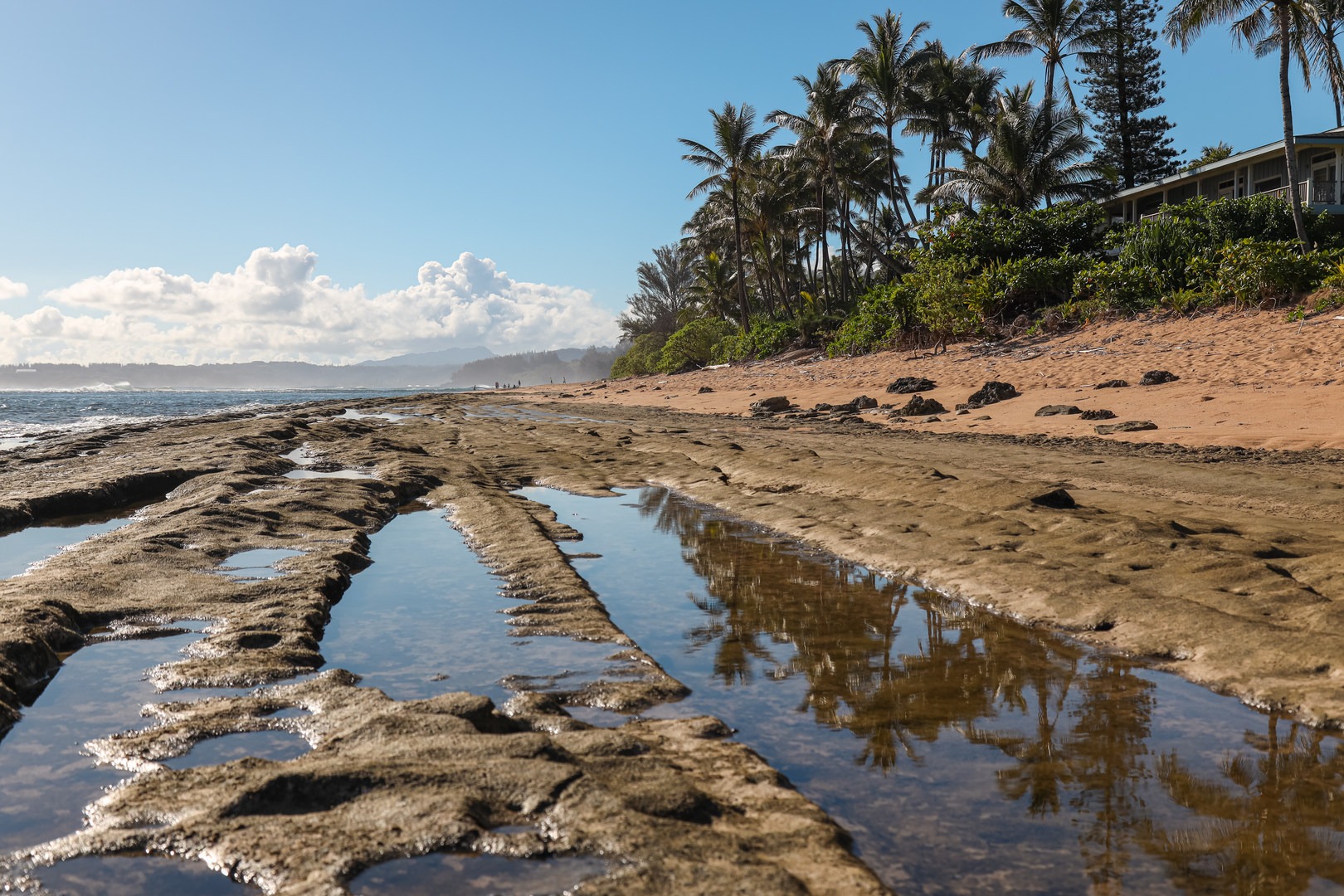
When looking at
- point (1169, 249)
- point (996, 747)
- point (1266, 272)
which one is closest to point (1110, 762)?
point (996, 747)

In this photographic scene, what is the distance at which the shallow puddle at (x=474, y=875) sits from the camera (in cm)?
208

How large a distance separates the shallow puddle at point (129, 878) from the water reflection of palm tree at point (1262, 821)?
2.33 metres

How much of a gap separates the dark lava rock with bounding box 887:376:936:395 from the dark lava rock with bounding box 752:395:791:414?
2.26 meters

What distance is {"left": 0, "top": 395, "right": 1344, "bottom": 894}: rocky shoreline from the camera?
7.55 ft

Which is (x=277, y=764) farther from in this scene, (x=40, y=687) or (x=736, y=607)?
(x=736, y=607)

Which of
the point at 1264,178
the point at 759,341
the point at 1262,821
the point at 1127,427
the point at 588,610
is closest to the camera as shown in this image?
the point at 1262,821

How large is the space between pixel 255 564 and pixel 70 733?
8.27 feet

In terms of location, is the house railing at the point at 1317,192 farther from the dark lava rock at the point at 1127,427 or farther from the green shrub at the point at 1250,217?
the dark lava rock at the point at 1127,427

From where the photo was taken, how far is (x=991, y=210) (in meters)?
26.4

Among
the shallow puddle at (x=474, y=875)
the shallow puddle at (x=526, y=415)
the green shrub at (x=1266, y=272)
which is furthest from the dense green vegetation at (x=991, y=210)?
the shallow puddle at (x=474, y=875)

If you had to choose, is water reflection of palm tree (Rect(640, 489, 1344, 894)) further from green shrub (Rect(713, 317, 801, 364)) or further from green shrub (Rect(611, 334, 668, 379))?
green shrub (Rect(611, 334, 668, 379))

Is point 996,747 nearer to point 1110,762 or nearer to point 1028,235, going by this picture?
point 1110,762

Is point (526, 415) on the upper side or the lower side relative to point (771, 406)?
upper

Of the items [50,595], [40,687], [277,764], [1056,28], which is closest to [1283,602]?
[277,764]
